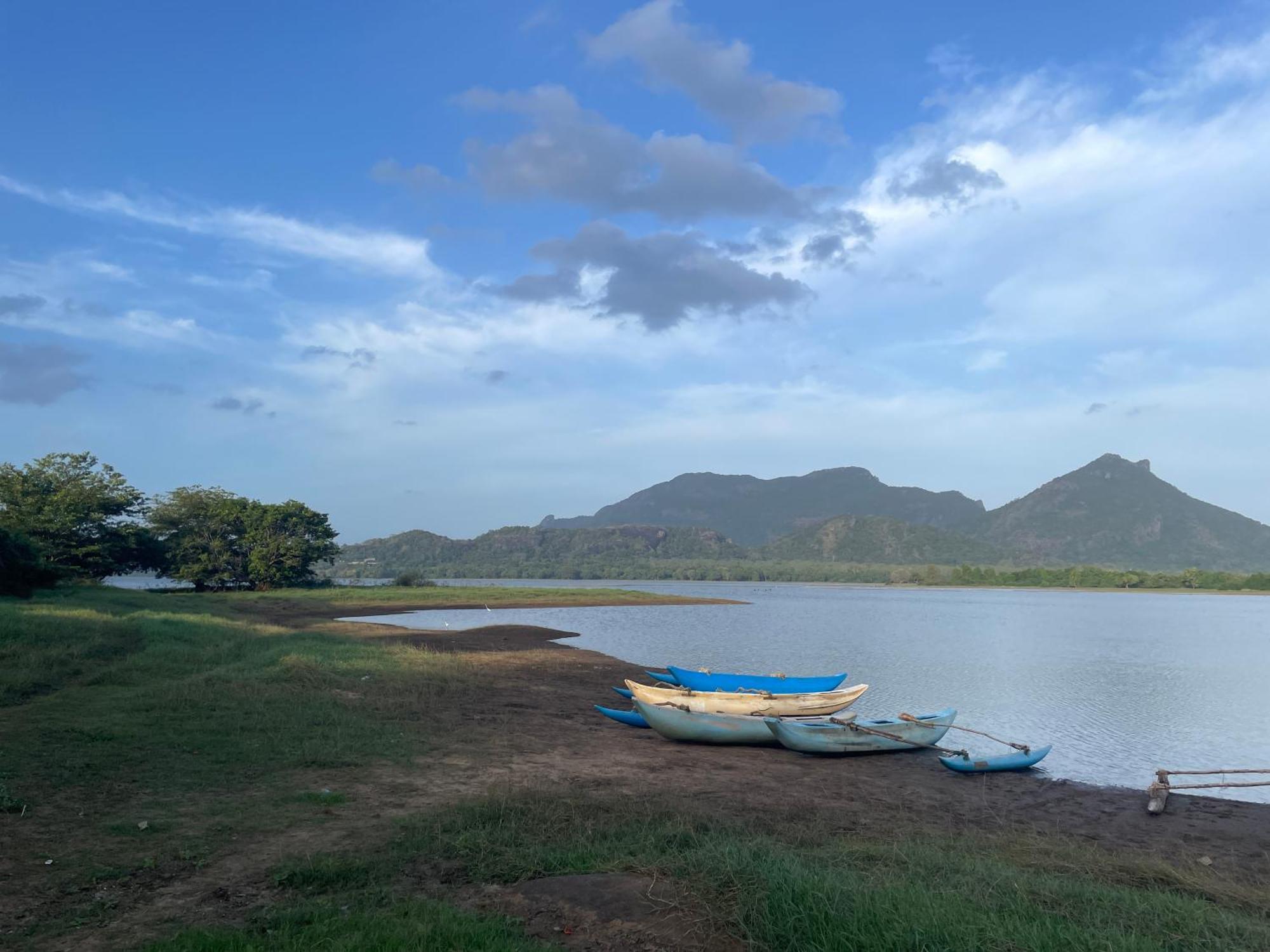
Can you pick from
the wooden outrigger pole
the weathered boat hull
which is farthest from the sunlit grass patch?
the wooden outrigger pole

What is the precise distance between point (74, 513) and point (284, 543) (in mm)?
15038

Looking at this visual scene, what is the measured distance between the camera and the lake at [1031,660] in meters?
18.1

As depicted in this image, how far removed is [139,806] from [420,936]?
4.98m

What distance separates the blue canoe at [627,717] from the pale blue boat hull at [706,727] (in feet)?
3.88

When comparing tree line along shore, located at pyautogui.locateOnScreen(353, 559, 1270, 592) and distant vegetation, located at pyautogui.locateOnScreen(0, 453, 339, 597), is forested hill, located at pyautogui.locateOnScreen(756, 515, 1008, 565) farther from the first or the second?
distant vegetation, located at pyautogui.locateOnScreen(0, 453, 339, 597)

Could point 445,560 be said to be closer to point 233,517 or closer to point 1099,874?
point 233,517

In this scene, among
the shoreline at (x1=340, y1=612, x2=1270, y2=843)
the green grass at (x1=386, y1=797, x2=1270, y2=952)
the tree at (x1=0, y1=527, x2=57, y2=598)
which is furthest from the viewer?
the tree at (x1=0, y1=527, x2=57, y2=598)

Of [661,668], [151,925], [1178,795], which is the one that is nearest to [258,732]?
[151,925]

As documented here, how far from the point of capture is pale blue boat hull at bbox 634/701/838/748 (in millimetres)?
15750

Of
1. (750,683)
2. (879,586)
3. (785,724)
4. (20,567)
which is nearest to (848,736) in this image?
(785,724)

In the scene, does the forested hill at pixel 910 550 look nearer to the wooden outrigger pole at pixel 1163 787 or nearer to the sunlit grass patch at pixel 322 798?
the wooden outrigger pole at pixel 1163 787

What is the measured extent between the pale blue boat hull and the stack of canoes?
11 millimetres

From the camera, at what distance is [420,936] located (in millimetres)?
5340

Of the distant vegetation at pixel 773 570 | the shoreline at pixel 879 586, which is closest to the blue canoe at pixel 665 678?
the shoreline at pixel 879 586
